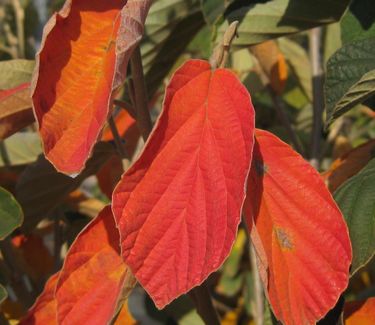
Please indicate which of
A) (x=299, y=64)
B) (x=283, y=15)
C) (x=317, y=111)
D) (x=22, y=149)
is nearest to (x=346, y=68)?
(x=283, y=15)

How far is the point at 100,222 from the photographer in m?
0.74

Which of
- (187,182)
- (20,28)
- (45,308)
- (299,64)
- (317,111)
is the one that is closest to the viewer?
(187,182)

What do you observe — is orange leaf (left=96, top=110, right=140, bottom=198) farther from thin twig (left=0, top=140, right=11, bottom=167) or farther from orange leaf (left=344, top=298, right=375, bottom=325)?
orange leaf (left=344, top=298, right=375, bottom=325)

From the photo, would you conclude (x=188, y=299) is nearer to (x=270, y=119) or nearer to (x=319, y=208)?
(x=319, y=208)

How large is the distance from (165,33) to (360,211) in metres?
0.48

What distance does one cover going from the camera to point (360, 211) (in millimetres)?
710

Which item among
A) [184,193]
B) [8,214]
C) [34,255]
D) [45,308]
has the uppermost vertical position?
[184,193]

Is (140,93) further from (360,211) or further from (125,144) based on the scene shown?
(125,144)

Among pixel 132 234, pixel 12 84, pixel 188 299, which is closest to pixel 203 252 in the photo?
pixel 132 234

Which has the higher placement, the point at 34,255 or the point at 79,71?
the point at 79,71

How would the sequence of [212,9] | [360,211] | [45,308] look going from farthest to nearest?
[212,9], [45,308], [360,211]

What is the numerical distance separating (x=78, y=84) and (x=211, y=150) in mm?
126

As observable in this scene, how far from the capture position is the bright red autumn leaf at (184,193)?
592 mm

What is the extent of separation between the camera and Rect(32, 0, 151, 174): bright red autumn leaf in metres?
0.59
